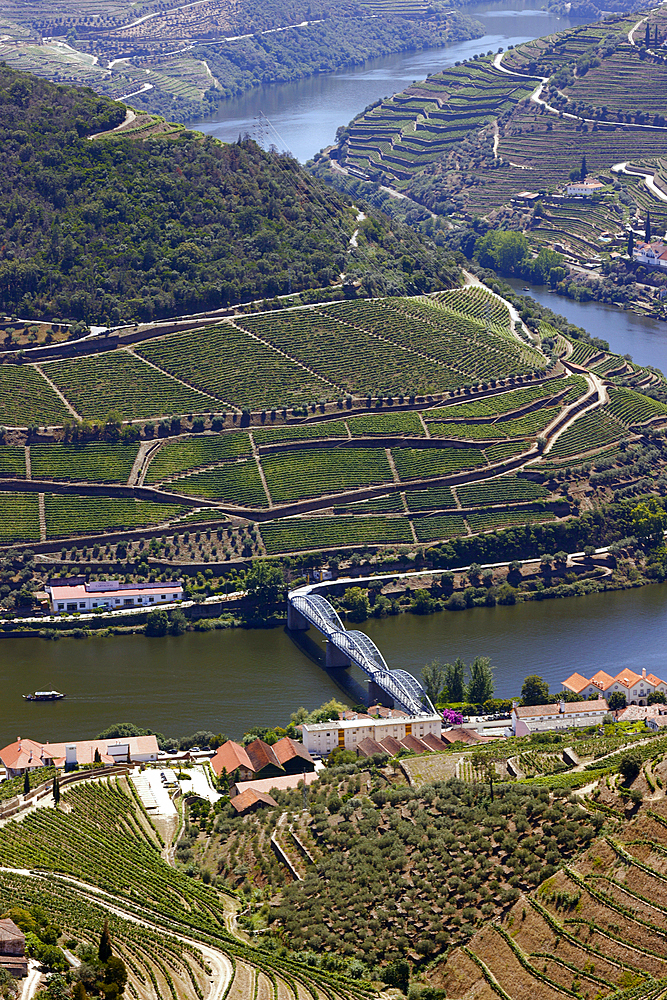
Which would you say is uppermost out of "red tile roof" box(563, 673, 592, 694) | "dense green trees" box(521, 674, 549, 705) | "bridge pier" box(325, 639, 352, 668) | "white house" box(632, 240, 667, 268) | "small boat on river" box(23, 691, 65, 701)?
"dense green trees" box(521, 674, 549, 705)

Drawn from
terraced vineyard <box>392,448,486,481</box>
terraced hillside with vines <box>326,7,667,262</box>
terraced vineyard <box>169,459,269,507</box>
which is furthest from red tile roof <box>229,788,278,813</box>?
terraced hillside with vines <box>326,7,667,262</box>

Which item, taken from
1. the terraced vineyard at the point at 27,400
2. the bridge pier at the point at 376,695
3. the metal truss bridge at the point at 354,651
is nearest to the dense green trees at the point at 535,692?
the metal truss bridge at the point at 354,651

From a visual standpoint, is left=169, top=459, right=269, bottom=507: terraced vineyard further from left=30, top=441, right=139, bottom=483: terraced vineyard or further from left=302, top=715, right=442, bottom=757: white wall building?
left=302, top=715, right=442, bottom=757: white wall building

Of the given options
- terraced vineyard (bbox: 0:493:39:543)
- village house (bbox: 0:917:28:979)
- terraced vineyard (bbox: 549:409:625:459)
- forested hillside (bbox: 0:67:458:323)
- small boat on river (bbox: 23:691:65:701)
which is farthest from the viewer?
forested hillside (bbox: 0:67:458:323)

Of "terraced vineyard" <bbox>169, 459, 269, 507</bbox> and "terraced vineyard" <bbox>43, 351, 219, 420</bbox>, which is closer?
"terraced vineyard" <bbox>169, 459, 269, 507</bbox>

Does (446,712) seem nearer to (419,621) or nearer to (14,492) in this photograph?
(419,621)

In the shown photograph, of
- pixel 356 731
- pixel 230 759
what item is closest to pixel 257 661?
Result: pixel 356 731

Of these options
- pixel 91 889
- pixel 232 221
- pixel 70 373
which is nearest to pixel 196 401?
pixel 70 373
